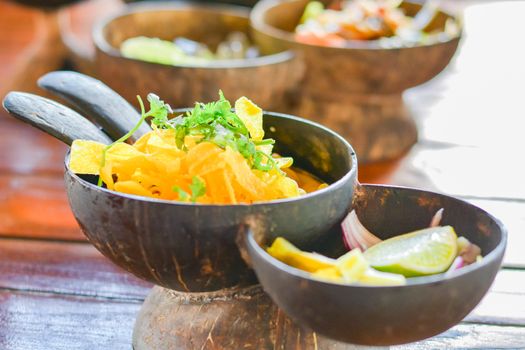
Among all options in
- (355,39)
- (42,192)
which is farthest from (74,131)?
(355,39)

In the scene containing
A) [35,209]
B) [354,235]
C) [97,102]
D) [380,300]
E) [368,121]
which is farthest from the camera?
[368,121]

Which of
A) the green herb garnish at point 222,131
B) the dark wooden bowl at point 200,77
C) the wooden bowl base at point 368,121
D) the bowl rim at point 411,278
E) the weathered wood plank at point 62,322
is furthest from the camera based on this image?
the wooden bowl base at point 368,121

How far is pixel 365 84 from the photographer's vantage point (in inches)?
48.3

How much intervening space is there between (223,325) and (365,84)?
0.62 metres

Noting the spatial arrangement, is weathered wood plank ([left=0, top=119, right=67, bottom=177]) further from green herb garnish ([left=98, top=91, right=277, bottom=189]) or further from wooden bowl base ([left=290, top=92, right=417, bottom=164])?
green herb garnish ([left=98, top=91, right=277, bottom=189])

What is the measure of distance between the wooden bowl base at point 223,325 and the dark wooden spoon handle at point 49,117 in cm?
17

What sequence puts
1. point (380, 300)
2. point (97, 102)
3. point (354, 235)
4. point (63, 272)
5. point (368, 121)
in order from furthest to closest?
point (368, 121) < point (63, 272) < point (97, 102) < point (354, 235) < point (380, 300)

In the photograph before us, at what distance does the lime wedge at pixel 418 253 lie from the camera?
598 mm

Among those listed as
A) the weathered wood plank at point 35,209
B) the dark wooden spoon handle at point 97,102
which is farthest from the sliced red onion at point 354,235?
the weathered wood plank at point 35,209

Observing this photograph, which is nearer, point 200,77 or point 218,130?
point 218,130

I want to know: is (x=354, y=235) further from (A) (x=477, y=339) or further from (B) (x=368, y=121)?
(B) (x=368, y=121)

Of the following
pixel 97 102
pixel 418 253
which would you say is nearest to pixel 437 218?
pixel 418 253

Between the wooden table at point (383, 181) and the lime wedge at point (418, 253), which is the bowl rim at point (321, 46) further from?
the lime wedge at point (418, 253)

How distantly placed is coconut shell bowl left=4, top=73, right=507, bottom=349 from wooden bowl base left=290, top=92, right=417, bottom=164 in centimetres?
51
